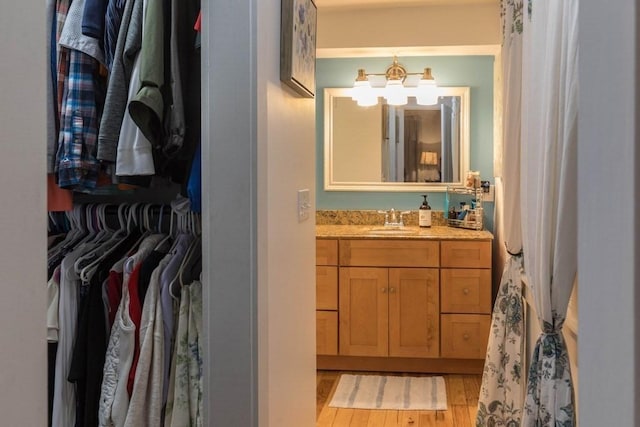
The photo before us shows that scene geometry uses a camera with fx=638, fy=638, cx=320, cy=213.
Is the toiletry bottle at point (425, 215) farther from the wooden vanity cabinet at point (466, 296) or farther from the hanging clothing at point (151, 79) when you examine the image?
the hanging clothing at point (151, 79)

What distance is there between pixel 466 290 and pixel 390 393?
78 cm

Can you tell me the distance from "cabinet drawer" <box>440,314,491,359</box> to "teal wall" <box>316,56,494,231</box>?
2.67 ft

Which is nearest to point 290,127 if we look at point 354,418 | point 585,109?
point 585,109

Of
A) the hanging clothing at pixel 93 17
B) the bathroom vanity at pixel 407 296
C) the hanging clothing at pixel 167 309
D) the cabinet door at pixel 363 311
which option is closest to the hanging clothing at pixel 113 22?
the hanging clothing at pixel 93 17

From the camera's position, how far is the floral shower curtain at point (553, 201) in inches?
64.1

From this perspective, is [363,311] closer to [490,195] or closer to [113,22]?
[490,195]

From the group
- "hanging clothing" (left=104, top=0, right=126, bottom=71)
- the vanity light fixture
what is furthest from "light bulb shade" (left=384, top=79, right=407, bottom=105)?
"hanging clothing" (left=104, top=0, right=126, bottom=71)

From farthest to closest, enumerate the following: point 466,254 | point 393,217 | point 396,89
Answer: point 393,217 → point 396,89 → point 466,254

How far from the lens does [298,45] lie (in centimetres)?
214

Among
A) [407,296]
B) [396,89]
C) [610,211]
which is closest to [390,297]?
[407,296]

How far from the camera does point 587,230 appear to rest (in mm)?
804

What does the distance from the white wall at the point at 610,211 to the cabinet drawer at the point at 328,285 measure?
10.5ft

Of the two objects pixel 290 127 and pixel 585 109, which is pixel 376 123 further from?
pixel 585 109

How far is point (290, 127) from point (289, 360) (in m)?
0.79
